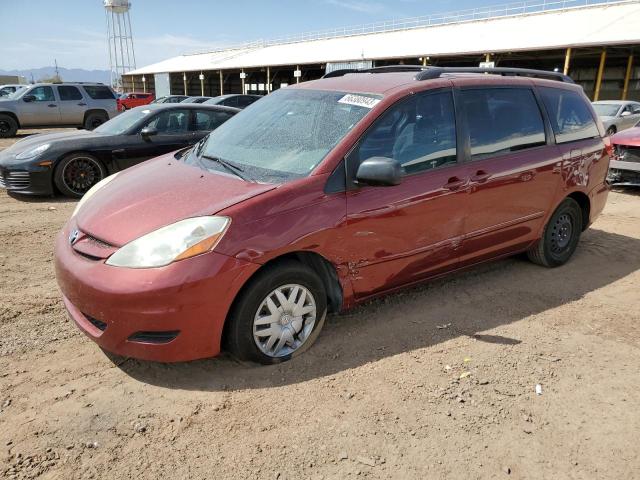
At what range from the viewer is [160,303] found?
2635 mm

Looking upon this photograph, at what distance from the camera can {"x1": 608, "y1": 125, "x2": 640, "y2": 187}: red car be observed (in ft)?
27.9

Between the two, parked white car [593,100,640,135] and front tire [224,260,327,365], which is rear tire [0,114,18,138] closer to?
front tire [224,260,327,365]

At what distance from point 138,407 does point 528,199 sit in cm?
348

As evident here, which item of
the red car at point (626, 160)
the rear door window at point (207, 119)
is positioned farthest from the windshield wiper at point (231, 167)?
the red car at point (626, 160)

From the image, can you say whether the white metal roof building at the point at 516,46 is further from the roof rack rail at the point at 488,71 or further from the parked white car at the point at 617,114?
the roof rack rail at the point at 488,71

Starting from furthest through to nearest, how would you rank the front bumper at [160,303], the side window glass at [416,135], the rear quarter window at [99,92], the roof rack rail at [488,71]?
the rear quarter window at [99,92]
the roof rack rail at [488,71]
the side window glass at [416,135]
the front bumper at [160,303]

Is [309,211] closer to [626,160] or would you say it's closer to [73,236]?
[73,236]

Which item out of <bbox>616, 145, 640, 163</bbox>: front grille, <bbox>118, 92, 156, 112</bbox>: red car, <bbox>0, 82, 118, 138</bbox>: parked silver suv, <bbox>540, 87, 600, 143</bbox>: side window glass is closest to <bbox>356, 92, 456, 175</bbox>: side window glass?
<bbox>540, 87, 600, 143</bbox>: side window glass

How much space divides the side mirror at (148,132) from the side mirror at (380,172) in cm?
527

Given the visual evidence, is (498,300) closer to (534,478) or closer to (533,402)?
(533,402)

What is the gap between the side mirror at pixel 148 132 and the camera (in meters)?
7.40

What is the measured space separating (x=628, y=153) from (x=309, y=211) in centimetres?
798

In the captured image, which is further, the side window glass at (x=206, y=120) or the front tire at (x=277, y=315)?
the side window glass at (x=206, y=120)

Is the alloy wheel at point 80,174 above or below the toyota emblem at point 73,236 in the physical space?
below
